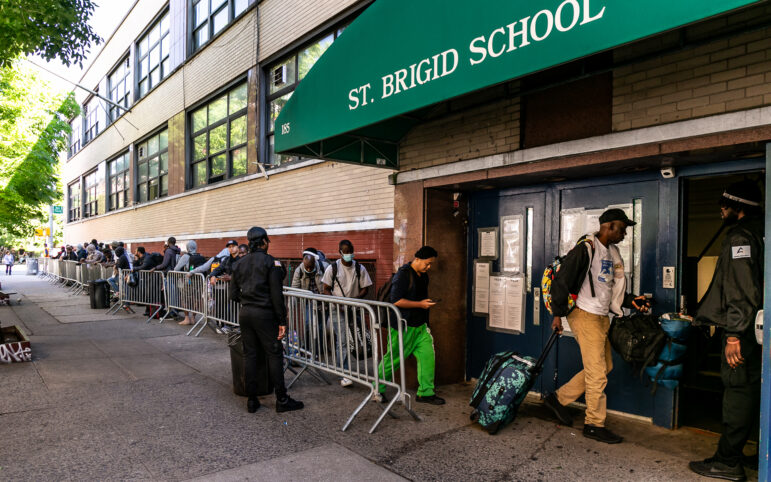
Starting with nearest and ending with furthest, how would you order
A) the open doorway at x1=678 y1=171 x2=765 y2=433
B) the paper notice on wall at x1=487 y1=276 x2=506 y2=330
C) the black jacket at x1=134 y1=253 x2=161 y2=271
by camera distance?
the open doorway at x1=678 y1=171 x2=765 y2=433 → the paper notice on wall at x1=487 y1=276 x2=506 y2=330 → the black jacket at x1=134 y1=253 x2=161 y2=271

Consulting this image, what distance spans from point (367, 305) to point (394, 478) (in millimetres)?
1650

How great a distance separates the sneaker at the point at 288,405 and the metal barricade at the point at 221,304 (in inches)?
147

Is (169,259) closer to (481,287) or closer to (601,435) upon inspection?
(481,287)

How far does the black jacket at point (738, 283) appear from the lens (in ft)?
11.4

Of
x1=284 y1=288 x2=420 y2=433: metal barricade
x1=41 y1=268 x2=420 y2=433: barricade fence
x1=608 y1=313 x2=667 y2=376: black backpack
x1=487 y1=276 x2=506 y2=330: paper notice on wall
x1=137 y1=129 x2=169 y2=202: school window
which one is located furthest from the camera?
x1=137 y1=129 x2=169 y2=202: school window

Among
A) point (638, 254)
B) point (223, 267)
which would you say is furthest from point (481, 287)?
point (223, 267)

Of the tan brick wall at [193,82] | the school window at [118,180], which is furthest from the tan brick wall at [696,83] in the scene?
the school window at [118,180]

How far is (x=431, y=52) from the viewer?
414cm

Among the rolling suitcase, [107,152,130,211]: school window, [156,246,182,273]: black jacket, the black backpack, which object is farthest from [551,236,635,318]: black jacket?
[107,152,130,211]: school window

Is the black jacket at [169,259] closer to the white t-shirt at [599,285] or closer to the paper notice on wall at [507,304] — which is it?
the paper notice on wall at [507,304]

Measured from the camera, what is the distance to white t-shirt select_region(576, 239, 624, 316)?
14.5 feet

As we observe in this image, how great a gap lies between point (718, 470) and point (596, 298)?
1549 mm

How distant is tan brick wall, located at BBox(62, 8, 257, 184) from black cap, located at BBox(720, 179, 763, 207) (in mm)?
9971

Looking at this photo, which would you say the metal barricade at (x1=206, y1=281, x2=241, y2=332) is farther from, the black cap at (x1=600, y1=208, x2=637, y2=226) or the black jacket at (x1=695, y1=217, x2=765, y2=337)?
the black jacket at (x1=695, y1=217, x2=765, y2=337)
